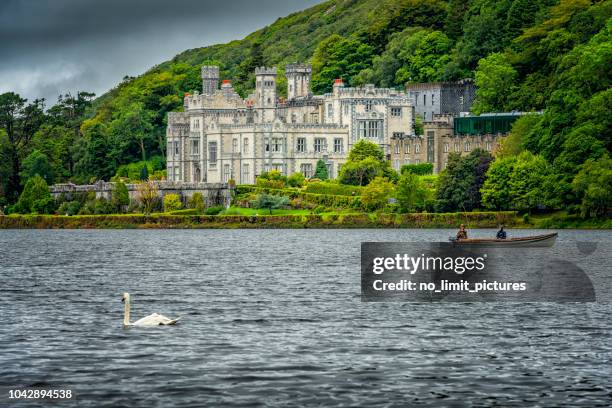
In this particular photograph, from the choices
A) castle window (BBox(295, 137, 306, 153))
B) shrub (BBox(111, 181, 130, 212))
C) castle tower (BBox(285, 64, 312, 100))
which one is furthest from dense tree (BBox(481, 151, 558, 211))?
castle tower (BBox(285, 64, 312, 100))

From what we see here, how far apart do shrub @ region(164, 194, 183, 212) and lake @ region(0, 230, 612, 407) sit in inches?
2707

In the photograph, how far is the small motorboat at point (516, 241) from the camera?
8038cm

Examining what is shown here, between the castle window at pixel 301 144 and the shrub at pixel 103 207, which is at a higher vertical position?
the castle window at pixel 301 144

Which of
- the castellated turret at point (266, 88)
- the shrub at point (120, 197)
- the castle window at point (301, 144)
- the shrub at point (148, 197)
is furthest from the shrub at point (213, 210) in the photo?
the castellated turret at point (266, 88)

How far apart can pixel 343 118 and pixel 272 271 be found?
268 feet

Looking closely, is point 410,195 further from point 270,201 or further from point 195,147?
point 195,147

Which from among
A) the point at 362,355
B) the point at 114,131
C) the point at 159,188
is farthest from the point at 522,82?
the point at 362,355

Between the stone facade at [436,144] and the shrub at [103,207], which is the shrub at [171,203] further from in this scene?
the stone facade at [436,144]

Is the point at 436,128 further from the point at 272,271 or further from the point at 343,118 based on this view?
the point at 272,271

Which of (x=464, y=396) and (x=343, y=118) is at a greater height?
(x=343, y=118)

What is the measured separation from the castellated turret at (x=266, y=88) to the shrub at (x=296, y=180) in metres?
16.5

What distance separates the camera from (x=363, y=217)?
423 ft

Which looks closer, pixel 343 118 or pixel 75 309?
pixel 75 309

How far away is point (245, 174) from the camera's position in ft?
509
